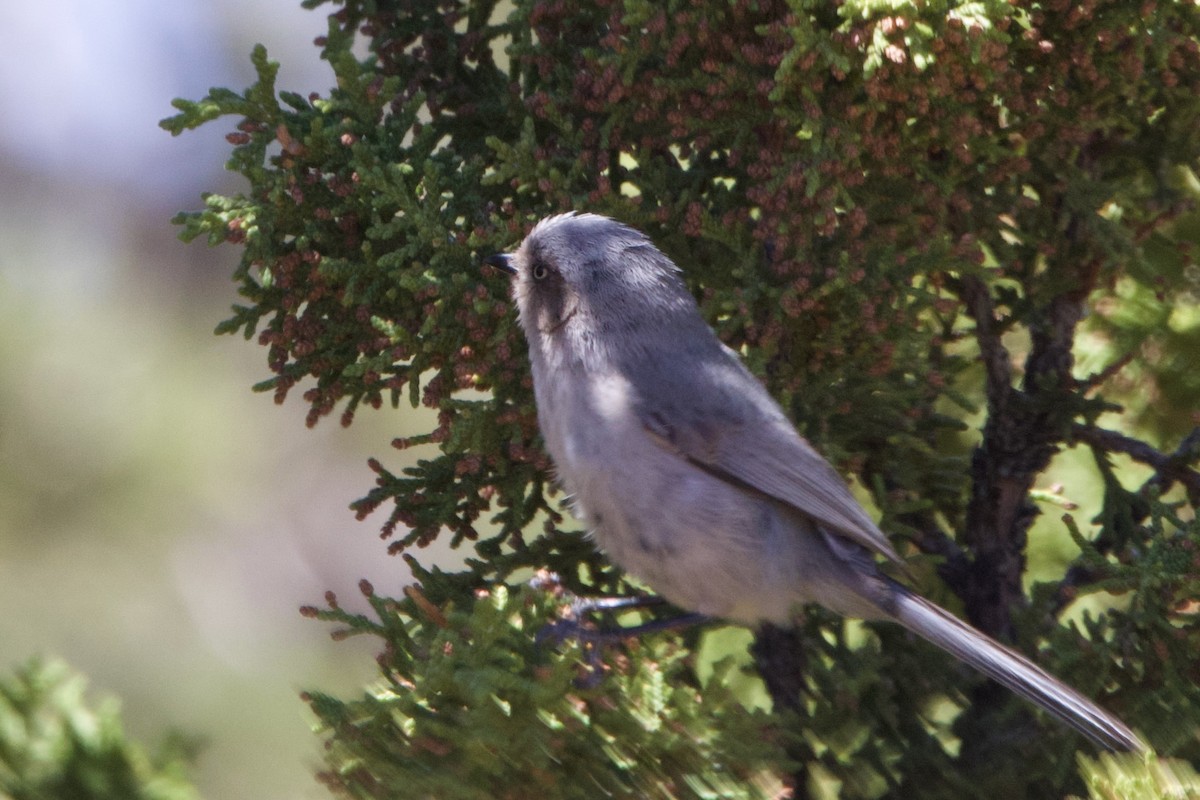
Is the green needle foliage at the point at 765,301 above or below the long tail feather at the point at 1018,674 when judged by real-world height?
above

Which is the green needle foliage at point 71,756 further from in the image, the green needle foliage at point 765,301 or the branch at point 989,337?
the branch at point 989,337

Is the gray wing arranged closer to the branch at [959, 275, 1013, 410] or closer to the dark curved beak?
the dark curved beak

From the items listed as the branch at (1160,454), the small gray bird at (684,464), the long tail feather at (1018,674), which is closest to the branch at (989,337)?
the branch at (1160,454)

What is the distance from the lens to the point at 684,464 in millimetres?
2855

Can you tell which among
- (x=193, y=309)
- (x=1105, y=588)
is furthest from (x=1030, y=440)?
(x=193, y=309)

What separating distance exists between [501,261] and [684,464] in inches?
24.5

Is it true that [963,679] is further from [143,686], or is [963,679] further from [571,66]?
[143,686]

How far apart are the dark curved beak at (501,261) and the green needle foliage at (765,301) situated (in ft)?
0.15

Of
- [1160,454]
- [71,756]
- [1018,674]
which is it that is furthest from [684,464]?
[71,756]

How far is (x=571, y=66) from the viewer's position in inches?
114

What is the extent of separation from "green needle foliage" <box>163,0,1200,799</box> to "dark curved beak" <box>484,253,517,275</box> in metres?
0.05

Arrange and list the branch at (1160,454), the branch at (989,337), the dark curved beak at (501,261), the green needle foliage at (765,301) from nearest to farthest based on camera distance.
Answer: the green needle foliage at (765,301)
the dark curved beak at (501,261)
the branch at (1160,454)
the branch at (989,337)

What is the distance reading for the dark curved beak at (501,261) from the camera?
2746mm

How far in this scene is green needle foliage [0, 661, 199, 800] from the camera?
6.38ft
